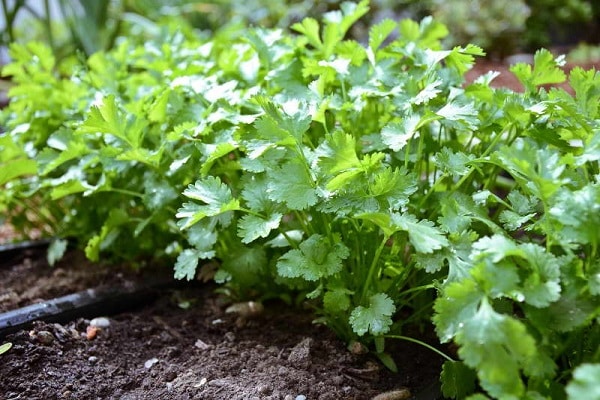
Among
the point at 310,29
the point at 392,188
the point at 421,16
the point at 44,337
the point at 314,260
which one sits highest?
the point at 310,29

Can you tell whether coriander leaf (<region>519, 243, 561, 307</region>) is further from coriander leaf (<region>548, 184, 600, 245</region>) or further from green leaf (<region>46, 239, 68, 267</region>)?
green leaf (<region>46, 239, 68, 267</region>)

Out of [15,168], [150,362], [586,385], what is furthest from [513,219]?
[15,168]

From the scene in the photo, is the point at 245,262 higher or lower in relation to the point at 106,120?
lower

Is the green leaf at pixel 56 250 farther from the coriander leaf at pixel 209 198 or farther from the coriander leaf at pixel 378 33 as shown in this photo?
the coriander leaf at pixel 378 33

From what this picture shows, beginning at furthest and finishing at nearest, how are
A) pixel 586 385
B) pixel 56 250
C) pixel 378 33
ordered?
pixel 56 250 < pixel 378 33 < pixel 586 385

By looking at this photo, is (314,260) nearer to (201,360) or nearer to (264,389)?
(264,389)

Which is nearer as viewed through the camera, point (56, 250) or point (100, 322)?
point (100, 322)
